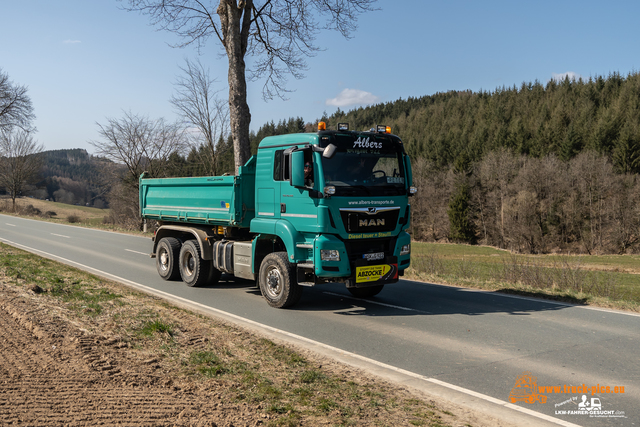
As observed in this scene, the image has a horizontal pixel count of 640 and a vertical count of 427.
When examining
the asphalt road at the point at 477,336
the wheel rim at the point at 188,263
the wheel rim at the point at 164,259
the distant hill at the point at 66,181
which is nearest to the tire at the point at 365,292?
the asphalt road at the point at 477,336

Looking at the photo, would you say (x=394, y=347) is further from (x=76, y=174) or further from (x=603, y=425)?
(x=76, y=174)

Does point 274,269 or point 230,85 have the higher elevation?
point 230,85

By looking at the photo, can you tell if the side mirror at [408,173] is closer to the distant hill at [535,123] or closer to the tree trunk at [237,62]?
the tree trunk at [237,62]

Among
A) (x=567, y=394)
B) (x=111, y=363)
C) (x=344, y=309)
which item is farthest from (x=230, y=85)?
(x=567, y=394)

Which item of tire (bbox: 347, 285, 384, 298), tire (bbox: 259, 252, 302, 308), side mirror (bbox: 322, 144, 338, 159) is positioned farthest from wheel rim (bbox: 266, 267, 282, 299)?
side mirror (bbox: 322, 144, 338, 159)

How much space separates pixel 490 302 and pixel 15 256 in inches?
537

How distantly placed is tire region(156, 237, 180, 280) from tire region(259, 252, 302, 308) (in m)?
3.75

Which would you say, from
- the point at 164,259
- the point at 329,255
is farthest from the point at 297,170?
the point at 164,259

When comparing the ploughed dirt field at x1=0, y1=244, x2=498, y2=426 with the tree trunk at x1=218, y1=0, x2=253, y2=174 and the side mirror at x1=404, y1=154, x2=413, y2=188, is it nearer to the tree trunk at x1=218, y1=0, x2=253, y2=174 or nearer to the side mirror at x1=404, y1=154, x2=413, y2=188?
the side mirror at x1=404, y1=154, x2=413, y2=188

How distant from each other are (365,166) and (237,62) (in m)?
9.22

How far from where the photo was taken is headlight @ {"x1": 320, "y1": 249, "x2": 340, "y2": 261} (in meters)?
8.05

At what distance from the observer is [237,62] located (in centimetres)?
1593

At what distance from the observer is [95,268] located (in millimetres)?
13758

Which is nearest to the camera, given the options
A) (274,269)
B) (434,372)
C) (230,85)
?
(434,372)
